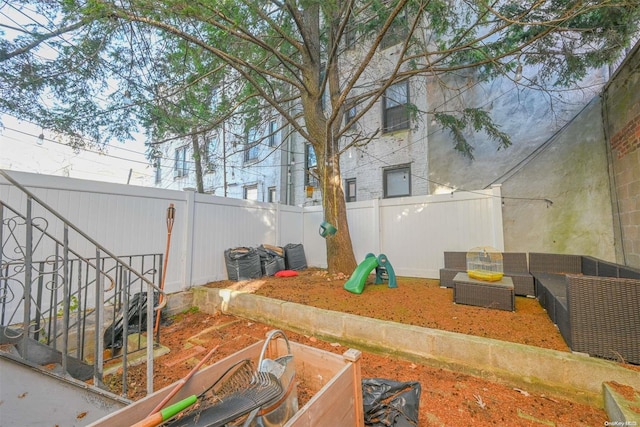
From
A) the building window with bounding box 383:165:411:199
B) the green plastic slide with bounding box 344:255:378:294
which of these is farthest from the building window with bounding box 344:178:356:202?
the green plastic slide with bounding box 344:255:378:294

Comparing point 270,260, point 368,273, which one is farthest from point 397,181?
point 270,260

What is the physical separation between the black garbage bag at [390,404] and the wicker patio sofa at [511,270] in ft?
9.91

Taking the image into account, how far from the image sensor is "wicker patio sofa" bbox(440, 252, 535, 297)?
12.5ft

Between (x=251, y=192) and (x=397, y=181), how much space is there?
6249mm

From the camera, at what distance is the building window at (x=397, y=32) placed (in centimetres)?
510

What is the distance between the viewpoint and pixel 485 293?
10.9 feet

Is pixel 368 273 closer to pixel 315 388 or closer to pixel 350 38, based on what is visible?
pixel 315 388

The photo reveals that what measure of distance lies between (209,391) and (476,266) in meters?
3.94

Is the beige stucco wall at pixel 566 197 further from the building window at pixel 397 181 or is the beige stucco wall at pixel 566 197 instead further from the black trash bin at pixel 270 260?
the black trash bin at pixel 270 260

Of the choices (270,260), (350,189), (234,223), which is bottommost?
(270,260)

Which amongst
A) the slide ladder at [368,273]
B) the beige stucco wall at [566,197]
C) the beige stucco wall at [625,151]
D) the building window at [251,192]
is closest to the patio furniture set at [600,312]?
the slide ladder at [368,273]

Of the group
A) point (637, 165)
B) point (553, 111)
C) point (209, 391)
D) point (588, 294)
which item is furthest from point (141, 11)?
point (553, 111)

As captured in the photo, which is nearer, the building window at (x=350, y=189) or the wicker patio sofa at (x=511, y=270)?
the wicker patio sofa at (x=511, y=270)

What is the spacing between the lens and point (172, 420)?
3.83ft
